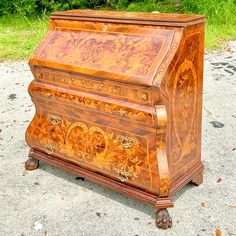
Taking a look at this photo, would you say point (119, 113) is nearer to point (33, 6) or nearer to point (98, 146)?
point (98, 146)

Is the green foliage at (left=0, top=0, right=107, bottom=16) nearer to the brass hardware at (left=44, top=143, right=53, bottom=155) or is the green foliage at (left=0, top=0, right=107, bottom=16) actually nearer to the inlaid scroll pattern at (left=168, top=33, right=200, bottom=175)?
the brass hardware at (left=44, top=143, right=53, bottom=155)

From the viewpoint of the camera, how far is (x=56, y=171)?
13.7ft

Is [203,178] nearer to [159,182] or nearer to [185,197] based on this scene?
[185,197]

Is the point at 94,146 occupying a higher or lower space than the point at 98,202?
higher

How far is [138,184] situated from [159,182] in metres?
0.20

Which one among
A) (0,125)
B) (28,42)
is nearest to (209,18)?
(28,42)

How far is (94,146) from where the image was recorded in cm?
352

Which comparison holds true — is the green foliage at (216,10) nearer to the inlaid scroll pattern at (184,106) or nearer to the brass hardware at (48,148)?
the inlaid scroll pattern at (184,106)

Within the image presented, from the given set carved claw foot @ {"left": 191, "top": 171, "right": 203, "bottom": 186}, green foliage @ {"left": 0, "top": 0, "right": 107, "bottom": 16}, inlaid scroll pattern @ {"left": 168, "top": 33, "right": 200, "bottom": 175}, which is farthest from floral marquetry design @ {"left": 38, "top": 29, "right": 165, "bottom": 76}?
green foliage @ {"left": 0, "top": 0, "right": 107, "bottom": 16}

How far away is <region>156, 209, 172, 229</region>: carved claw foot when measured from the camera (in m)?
3.22

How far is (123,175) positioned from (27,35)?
6962 mm

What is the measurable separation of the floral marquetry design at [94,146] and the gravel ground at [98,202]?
1.05ft

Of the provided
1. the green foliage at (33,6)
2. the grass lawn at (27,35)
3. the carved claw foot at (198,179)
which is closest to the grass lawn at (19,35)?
the grass lawn at (27,35)

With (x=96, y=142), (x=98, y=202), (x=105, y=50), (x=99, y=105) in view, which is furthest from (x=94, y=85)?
(x=98, y=202)
